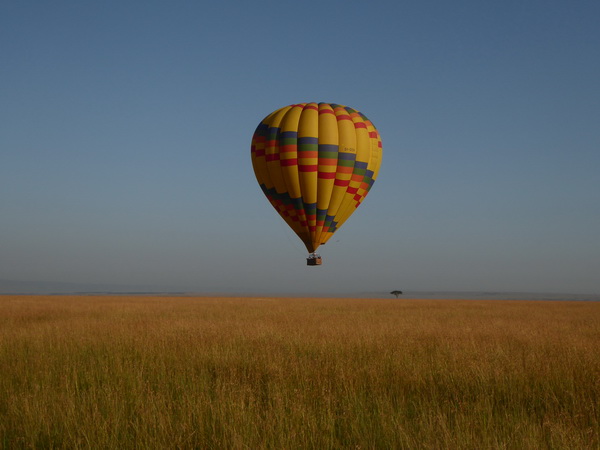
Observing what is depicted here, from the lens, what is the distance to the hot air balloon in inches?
800

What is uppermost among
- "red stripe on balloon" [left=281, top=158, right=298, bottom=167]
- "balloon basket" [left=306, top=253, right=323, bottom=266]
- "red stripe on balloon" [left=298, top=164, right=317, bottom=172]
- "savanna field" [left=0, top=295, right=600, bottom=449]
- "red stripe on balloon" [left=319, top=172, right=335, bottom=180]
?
"red stripe on balloon" [left=281, top=158, right=298, bottom=167]

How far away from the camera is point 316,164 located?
66.4 ft

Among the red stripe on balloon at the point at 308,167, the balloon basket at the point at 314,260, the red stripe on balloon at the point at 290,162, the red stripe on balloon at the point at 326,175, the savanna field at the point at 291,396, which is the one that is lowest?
the savanna field at the point at 291,396

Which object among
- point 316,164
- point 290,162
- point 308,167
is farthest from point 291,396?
point 290,162

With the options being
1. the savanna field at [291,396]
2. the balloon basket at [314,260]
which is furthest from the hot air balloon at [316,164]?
the savanna field at [291,396]

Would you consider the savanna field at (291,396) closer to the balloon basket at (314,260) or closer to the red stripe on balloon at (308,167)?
the balloon basket at (314,260)

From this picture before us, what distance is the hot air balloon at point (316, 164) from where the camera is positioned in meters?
20.3

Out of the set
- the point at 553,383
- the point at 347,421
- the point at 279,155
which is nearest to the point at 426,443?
the point at 347,421

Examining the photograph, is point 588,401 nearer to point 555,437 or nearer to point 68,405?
point 555,437

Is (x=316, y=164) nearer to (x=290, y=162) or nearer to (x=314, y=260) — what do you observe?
(x=290, y=162)

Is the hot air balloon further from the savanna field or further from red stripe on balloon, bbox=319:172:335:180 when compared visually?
the savanna field

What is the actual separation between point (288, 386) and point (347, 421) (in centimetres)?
221

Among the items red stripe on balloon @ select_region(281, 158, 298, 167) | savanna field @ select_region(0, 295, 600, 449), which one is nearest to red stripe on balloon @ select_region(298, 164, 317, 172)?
red stripe on balloon @ select_region(281, 158, 298, 167)

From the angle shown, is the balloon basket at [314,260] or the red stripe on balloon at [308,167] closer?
the red stripe on balloon at [308,167]
